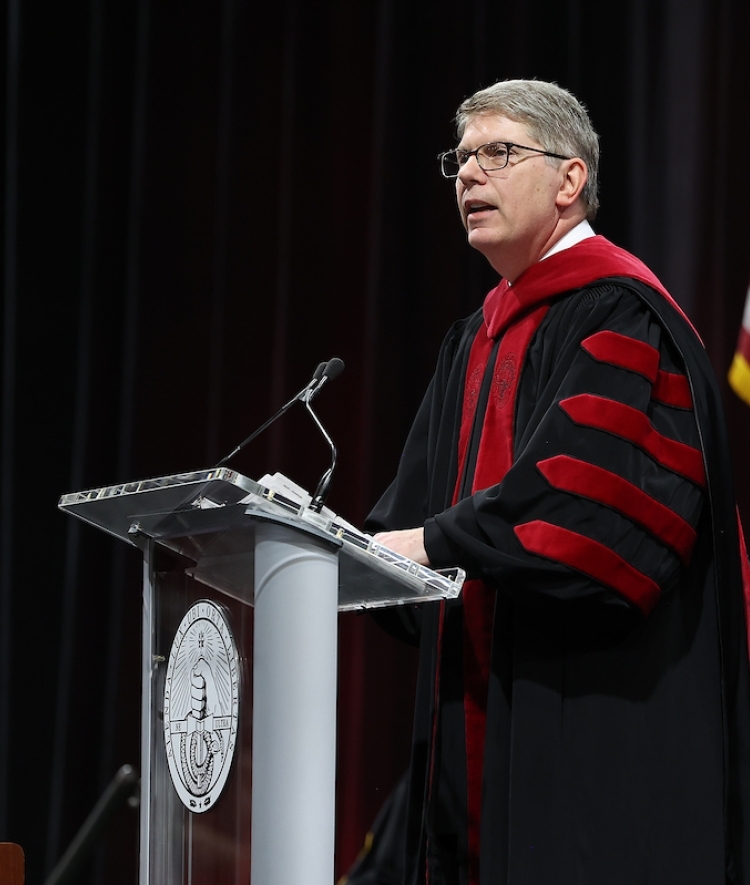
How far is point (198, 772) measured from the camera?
1606 millimetres

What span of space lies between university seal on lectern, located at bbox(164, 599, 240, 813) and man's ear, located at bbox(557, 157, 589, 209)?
114 centimetres

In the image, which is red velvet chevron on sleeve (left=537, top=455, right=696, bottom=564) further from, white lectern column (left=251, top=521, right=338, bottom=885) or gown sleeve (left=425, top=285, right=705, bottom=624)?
white lectern column (left=251, top=521, right=338, bottom=885)

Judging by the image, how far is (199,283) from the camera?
14.6 feet

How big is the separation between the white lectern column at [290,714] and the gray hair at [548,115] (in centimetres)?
110

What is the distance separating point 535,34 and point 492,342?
1.84 metres

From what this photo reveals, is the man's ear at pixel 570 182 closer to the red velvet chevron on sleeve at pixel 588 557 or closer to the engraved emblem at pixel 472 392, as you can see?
the engraved emblem at pixel 472 392

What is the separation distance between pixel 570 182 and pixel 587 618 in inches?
34.0

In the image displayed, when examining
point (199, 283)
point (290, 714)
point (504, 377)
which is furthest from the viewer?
point (199, 283)

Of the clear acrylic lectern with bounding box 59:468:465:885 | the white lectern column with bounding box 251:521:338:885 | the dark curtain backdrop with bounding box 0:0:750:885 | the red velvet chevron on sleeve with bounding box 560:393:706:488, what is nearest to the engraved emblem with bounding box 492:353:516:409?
the red velvet chevron on sleeve with bounding box 560:393:706:488

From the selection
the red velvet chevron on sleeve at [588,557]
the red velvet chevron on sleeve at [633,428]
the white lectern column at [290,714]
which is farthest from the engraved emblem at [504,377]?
the white lectern column at [290,714]

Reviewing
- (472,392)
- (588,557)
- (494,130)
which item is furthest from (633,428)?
(494,130)

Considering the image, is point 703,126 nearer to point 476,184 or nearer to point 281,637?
point 476,184

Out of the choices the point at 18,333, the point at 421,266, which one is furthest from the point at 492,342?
the point at 18,333

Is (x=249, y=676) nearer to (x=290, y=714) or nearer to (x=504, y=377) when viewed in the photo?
(x=290, y=714)
